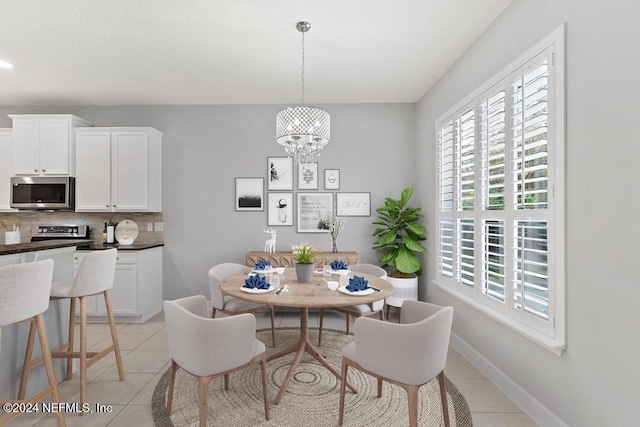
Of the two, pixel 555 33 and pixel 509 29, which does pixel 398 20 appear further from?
pixel 555 33

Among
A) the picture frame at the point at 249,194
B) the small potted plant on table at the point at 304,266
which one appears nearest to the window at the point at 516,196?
the small potted plant on table at the point at 304,266

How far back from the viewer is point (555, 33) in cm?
186

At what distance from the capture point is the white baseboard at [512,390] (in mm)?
1959

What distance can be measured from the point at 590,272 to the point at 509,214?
707 millimetres

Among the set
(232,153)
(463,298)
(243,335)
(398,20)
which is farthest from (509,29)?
(232,153)

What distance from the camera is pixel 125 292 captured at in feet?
12.9

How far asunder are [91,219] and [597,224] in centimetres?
544

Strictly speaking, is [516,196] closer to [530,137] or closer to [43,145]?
[530,137]

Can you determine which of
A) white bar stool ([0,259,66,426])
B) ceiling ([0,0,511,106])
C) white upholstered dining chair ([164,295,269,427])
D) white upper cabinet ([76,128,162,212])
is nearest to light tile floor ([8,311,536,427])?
white bar stool ([0,259,66,426])

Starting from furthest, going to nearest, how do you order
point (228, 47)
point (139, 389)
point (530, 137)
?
1. point (228, 47)
2. point (139, 389)
3. point (530, 137)

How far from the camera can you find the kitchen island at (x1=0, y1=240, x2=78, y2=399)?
2057 millimetres

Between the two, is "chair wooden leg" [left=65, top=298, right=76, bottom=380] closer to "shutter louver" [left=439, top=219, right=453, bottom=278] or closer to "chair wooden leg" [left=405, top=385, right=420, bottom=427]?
"chair wooden leg" [left=405, top=385, right=420, bottom=427]

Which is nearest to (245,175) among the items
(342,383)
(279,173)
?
(279,173)

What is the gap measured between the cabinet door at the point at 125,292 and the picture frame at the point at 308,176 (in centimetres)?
242
